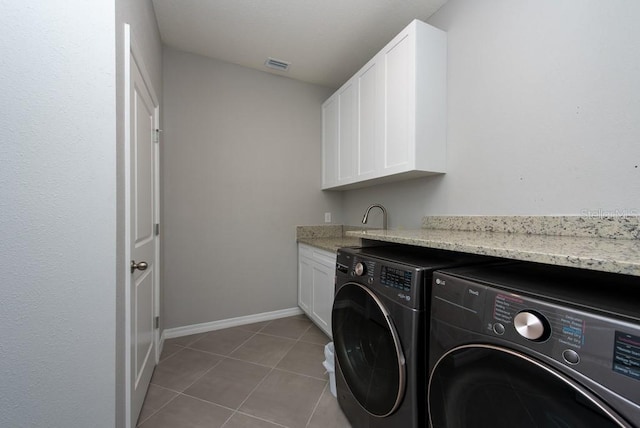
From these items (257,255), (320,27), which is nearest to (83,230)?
(257,255)

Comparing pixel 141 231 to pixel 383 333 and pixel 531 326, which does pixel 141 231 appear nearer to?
pixel 383 333

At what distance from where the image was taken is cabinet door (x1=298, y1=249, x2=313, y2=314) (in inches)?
95.8

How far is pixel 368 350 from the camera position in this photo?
1.15 metres

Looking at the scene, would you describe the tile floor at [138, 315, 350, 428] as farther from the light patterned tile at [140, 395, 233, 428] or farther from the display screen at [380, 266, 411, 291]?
the display screen at [380, 266, 411, 291]

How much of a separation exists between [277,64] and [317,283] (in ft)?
7.02

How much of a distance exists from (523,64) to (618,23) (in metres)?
0.34

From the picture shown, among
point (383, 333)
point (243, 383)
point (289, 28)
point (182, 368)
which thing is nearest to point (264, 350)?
point (243, 383)

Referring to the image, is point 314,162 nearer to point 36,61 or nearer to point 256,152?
point 256,152

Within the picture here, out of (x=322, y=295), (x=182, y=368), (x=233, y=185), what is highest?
(x=233, y=185)

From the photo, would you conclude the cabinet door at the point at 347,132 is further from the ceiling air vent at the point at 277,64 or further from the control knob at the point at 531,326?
the control knob at the point at 531,326

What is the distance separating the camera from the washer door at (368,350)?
99 cm

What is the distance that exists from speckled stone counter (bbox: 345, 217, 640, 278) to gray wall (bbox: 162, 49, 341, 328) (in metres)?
1.41

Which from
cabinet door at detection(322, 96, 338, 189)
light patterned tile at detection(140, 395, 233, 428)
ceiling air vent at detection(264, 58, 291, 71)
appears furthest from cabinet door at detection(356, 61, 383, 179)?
light patterned tile at detection(140, 395, 233, 428)

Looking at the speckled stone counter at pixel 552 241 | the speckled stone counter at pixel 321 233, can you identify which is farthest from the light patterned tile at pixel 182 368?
the speckled stone counter at pixel 552 241
